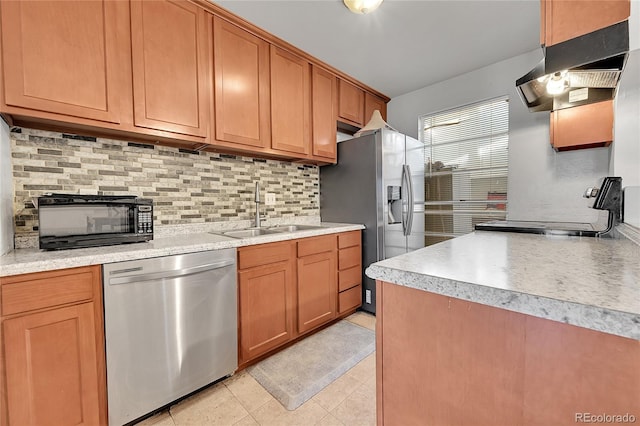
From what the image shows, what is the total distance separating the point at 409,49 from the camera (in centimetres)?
245

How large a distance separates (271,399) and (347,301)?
1.17m

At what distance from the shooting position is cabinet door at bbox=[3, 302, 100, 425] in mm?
1053

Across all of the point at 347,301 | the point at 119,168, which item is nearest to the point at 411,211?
the point at 347,301

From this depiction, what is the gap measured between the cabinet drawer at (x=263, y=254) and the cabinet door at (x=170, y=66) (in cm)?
89

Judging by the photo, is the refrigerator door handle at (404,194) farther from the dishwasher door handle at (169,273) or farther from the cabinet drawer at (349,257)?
the dishwasher door handle at (169,273)

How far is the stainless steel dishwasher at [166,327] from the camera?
1.27 m

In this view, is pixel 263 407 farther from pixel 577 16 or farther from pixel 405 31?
pixel 405 31

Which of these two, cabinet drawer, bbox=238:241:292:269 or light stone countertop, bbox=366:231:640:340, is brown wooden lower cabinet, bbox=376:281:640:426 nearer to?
light stone countertop, bbox=366:231:640:340

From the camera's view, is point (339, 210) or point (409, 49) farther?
point (339, 210)

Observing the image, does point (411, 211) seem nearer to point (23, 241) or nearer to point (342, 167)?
point (342, 167)

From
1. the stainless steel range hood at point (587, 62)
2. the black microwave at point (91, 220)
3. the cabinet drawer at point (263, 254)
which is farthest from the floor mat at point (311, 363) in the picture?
the stainless steel range hood at point (587, 62)

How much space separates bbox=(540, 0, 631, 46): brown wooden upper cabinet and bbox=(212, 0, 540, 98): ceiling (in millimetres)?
1069

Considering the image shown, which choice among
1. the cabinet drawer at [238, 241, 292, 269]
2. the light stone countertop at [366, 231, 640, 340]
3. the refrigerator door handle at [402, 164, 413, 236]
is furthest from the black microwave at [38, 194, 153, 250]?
the refrigerator door handle at [402, 164, 413, 236]

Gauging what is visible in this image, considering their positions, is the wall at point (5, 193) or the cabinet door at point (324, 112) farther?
the cabinet door at point (324, 112)
